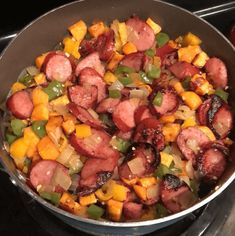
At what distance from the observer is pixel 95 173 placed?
4.10ft

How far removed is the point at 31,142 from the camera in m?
1.33

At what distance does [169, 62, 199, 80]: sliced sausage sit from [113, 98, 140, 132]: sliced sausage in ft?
0.62

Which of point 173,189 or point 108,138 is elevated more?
point 108,138

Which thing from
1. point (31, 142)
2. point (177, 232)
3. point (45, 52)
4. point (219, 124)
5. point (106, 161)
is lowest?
point (177, 232)

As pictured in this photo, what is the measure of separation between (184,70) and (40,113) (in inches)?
17.8

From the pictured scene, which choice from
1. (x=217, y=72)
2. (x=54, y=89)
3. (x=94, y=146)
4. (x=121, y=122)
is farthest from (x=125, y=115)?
(x=217, y=72)

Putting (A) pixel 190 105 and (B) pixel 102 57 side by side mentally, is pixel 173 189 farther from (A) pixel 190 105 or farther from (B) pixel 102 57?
(B) pixel 102 57

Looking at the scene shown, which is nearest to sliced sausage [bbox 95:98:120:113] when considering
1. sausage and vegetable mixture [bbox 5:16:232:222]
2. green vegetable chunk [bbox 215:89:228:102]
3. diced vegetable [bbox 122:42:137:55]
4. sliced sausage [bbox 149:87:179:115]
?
sausage and vegetable mixture [bbox 5:16:232:222]

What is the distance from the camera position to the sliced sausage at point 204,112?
1389 millimetres

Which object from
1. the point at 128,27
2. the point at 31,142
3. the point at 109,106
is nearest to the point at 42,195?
the point at 31,142

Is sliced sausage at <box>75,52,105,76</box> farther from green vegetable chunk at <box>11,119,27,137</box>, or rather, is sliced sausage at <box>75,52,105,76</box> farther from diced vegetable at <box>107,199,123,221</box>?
diced vegetable at <box>107,199,123,221</box>

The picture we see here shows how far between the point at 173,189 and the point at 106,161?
0.19m

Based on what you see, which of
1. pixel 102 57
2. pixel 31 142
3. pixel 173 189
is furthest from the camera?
pixel 102 57

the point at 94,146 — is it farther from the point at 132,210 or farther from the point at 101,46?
the point at 101,46
